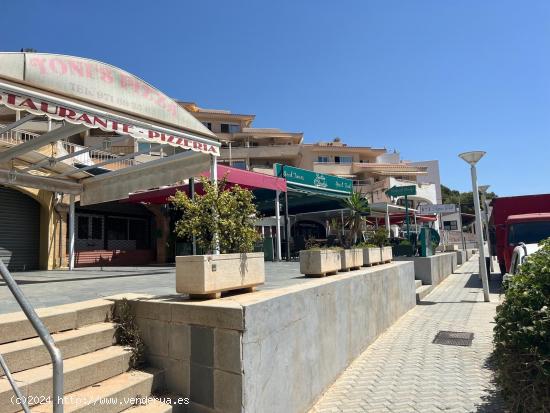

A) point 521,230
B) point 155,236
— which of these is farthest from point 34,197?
point 521,230

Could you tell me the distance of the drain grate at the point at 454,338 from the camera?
752 cm

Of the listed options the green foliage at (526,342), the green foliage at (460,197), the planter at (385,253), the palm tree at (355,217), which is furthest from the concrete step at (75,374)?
the green foliage at (460,197)

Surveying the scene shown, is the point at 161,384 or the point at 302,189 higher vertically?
the point at 302,189

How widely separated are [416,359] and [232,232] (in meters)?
3.88

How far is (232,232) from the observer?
4652 mm

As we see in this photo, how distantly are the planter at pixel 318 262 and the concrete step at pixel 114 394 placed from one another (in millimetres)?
3661

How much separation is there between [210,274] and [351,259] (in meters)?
4.72

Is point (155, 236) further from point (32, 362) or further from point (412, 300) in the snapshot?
point (32, 362)

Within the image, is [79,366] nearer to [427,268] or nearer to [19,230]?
[19,230]

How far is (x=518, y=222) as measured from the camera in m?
13.8

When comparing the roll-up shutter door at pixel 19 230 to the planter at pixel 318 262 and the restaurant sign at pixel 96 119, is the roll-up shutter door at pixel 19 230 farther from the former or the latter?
the planter at pixel 318 262

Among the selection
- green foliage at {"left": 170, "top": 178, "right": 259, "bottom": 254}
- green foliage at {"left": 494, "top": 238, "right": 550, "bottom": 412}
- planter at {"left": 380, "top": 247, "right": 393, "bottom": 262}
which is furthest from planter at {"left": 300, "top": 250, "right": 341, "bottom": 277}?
green foliage at {"left": 494, "top": 238, "right": 550, "bottom": 412}

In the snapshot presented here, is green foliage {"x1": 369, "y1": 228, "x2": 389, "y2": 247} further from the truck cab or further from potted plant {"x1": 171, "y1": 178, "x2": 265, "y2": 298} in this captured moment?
potted plant {"x1": 171, "y1": 178, "x2": 265, "y2": 298}

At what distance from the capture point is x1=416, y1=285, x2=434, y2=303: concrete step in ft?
41.4
